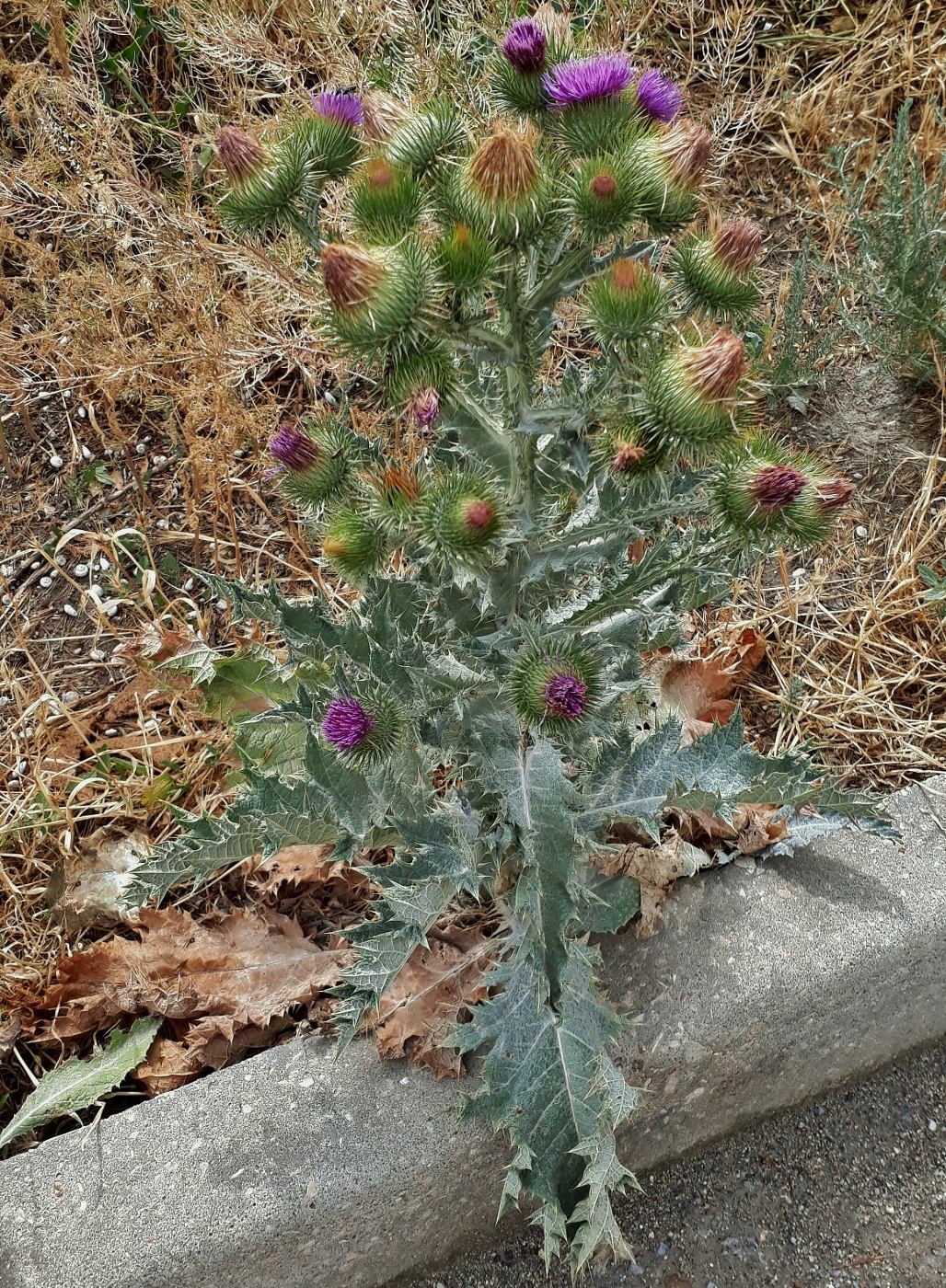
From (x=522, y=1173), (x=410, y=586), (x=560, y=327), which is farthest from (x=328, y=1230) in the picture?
(x=560, y=327)

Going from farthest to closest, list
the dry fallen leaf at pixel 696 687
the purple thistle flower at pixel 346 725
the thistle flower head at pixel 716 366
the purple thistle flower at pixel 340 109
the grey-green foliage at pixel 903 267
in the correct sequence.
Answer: the grey-green foliage at pixel 903 267, the dry fallen leaf at pixel 696 687, the purple thistle flower at pixel 340 109, the purple thistle flower at pixel 346 725, the thistle flower head at pixel 716 366

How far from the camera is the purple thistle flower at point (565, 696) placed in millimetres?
1770

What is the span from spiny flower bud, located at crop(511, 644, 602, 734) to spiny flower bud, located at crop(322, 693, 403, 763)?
23cm

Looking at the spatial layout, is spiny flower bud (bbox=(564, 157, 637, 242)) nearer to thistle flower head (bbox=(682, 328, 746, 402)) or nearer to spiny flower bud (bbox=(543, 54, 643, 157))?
spiny flower bud (bbox=(543, 54, 643, 157))

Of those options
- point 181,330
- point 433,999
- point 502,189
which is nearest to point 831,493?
point 502,189

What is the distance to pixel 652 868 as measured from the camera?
7.75ft

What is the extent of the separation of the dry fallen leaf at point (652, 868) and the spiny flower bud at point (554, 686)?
1.90ft

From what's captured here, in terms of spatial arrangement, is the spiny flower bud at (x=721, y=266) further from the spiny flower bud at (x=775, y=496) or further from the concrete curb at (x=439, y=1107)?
the concrete curb at (x=439, y=1107)

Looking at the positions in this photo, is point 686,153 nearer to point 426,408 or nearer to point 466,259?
point 466,259

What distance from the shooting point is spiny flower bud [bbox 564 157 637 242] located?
1707 mm

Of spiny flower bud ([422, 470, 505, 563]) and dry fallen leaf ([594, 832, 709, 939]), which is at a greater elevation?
spiny flower bud ([422, 470, 505, 563])

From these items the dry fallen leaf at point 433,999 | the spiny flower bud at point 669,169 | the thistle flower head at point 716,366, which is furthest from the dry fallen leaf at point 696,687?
the spiny flower bud at point 669,169

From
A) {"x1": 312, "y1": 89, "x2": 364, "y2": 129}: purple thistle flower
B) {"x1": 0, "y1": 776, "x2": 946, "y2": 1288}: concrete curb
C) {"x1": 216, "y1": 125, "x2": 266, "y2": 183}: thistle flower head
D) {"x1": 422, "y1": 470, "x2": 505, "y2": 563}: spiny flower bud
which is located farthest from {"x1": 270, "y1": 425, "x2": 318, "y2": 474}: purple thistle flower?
{"x1": 0, "y1": 776, "x2": 946, "y2": 1288}: concrete curb

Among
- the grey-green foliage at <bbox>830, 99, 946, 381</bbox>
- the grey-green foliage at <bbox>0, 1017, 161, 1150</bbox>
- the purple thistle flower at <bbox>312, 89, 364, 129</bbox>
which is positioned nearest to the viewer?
the purple thistle flower at <bbox>312, 89, 364, 129</bbox>
